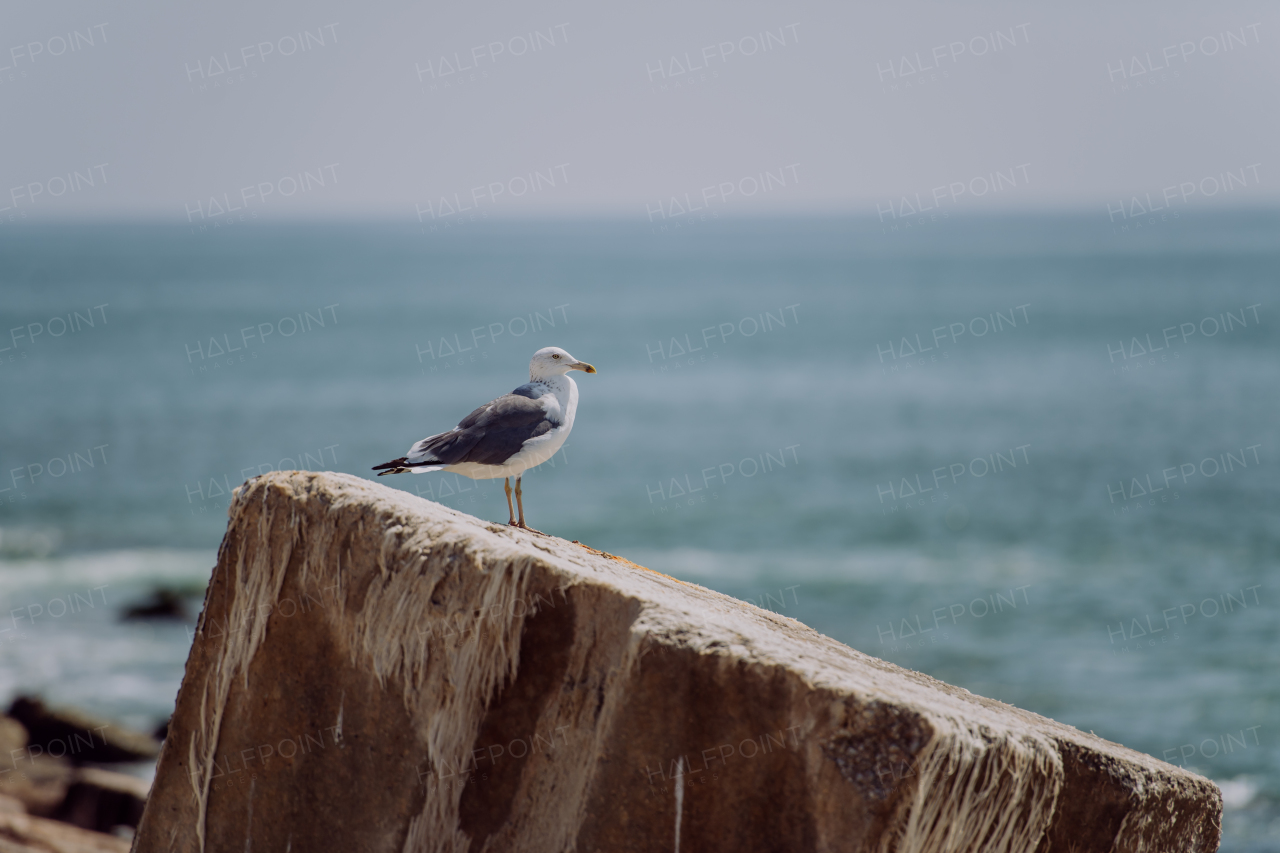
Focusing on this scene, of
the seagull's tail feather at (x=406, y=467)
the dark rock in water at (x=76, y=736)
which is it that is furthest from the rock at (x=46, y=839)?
the seagull's tail feather at (x=406, y=467)

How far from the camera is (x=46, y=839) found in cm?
868

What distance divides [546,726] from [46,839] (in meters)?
6.04

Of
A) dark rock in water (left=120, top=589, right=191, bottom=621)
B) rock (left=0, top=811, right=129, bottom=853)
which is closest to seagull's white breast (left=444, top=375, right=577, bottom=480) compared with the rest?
rock (left=0, top=811, right=129, bottom=853)

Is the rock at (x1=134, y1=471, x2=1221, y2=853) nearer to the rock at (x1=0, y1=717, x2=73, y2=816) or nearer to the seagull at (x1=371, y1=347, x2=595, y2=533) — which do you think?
the seagull at (x1=371, y1=347, x2=595, y2=533)

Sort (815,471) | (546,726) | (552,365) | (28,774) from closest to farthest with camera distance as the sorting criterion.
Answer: (546,726), (552,365), (28,774), (815,471)

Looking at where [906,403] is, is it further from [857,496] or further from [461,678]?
[461,678]

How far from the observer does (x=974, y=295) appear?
3728 inches

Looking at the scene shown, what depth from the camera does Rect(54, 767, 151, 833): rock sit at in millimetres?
10109

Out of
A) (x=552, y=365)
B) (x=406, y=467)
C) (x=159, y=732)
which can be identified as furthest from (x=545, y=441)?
(x=159, y=732)

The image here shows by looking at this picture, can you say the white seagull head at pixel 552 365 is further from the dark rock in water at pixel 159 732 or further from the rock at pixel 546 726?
the dark rock in water at pixel 159 732

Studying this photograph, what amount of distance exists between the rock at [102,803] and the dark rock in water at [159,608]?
7.03 m

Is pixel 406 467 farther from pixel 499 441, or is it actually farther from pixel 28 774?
pixel 28 774

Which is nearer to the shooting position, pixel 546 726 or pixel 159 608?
pixel 546 726

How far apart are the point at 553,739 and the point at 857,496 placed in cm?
2504
